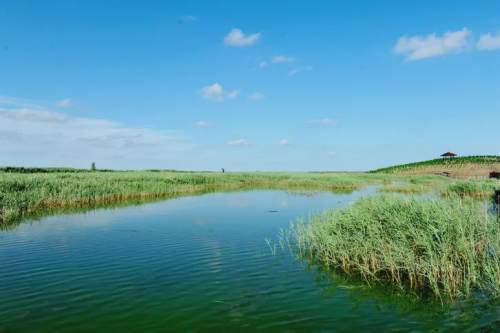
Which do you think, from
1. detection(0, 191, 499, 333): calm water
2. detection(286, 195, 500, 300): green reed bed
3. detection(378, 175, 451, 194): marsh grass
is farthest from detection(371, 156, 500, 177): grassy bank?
detection(0, 191, 499, 333): calm water

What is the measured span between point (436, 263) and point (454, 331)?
2.41 m

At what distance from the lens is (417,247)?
10.8 meters

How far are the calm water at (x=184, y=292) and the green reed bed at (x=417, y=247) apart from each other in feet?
2.96

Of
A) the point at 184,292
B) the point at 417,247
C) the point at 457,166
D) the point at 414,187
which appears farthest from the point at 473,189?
the point at 457,166

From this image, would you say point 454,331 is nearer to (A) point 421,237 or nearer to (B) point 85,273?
(A) point 421,237

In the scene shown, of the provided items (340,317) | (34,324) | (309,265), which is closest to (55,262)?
(34,324)

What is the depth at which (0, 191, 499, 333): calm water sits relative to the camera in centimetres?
778

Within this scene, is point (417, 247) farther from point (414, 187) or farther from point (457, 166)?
point (457, 166)

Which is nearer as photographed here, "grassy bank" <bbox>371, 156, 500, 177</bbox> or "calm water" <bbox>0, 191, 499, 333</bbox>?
"calm water" <bbox>0, 191, 499, 333</bbox>

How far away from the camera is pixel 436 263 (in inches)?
373

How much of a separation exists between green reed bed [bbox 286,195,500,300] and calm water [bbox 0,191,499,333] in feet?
2.96

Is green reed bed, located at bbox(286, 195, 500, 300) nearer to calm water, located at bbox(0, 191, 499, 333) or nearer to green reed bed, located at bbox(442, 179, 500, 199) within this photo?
calm water, located at bbox(0, 191, 499, 333)

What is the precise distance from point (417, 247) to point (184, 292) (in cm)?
692

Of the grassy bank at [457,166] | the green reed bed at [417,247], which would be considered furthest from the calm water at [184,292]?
the grassy bank at [457,166]
